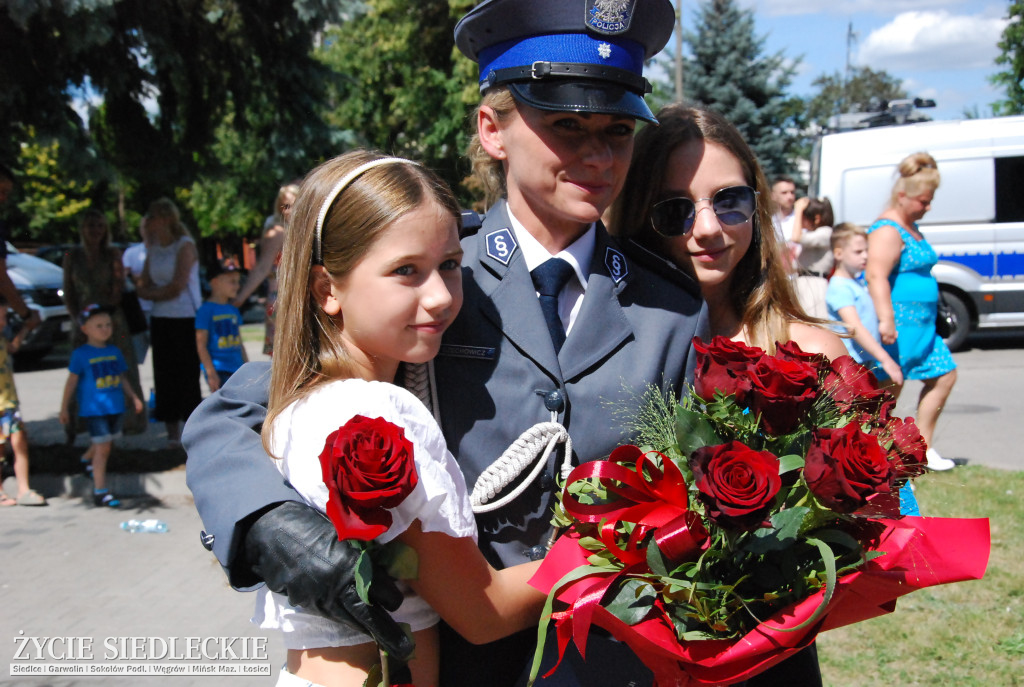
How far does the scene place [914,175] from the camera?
585 cm

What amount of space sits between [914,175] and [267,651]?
192 inches

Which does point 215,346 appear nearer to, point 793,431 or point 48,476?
point 48,476

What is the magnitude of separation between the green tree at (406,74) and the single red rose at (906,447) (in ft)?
59.2

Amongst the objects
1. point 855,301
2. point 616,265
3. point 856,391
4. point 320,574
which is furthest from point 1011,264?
point 320,574

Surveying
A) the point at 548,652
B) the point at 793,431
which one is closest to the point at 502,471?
the point at 548,652

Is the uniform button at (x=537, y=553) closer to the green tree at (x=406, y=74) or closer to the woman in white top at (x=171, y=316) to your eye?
the woman in white top at (x=171, y=316)

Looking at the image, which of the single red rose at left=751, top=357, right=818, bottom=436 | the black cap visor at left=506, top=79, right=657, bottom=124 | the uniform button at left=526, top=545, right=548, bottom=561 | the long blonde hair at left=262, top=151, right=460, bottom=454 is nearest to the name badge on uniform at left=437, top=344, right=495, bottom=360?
the long blonde hair at left=262, top=151, right=460, bottom=454

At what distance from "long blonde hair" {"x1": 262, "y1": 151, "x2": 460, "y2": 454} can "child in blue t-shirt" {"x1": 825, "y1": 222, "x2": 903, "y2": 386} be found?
12.6 ft

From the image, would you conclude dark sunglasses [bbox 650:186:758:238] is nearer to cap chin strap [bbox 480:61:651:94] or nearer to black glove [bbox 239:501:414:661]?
cap chin strap [bbox 480:61:651:94]

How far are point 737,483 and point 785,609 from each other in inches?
10.1

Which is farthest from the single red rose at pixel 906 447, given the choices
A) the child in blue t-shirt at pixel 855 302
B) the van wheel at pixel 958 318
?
the van wheel at pixel 958 318

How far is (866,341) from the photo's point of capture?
528 centimetres

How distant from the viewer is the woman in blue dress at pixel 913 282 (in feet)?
19.0

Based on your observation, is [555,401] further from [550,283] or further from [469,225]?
[469,225]
